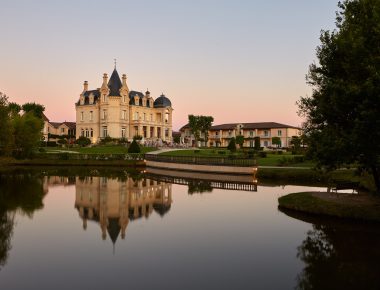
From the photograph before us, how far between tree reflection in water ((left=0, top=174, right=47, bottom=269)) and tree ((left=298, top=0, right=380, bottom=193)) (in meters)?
14.6

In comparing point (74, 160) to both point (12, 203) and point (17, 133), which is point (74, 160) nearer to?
point (17, 133)

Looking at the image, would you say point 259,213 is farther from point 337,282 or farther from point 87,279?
point 87,279

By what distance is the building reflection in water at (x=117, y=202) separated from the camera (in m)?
17.1

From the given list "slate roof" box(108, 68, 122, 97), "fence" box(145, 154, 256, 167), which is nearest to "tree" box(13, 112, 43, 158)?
"fence" box(145, 154, 256, 167)

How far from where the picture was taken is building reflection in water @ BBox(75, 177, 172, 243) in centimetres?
1714

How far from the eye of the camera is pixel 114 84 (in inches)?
3248

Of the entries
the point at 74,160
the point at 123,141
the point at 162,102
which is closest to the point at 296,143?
the point at 74,160

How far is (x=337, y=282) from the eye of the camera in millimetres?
9938

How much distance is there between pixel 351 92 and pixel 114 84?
71890mm

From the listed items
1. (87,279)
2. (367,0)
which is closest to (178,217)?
(87,279)

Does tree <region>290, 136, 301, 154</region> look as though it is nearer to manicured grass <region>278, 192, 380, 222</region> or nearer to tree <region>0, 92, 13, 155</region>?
manicured grass <region>278, 192, 380, 222</region>

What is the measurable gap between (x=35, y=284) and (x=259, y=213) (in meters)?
12.9

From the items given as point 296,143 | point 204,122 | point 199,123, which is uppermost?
point 204,122

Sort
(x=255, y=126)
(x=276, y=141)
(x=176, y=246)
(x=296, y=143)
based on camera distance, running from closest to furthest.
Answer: (x=176, y=246) → (x=296, y=143) → (x=276, y=141) → (x=255, y=126)
